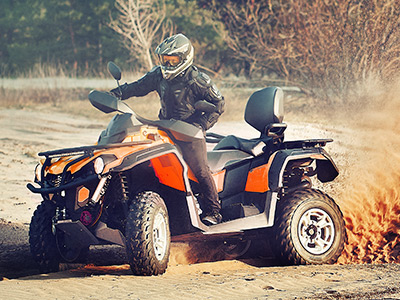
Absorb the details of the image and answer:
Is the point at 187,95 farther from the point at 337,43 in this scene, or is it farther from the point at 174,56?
the point at 337,43

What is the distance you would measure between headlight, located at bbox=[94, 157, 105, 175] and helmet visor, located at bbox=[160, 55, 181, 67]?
1.29 m

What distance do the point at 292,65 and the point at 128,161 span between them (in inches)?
748

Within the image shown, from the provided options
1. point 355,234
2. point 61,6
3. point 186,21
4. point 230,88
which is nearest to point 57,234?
point 355,234

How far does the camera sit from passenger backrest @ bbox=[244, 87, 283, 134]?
25.3 feet

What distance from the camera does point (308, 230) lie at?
731cm

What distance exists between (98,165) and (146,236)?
68cm

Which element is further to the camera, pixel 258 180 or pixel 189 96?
pixel 258 180

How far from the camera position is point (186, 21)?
118 feet

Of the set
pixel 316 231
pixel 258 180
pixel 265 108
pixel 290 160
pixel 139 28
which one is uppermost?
pixel 139 28

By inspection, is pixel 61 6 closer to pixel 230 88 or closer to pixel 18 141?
pixel 230 88

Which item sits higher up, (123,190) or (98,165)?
(98,165)

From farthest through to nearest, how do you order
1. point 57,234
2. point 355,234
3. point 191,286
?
point 355,234
point 57,234
point 191,286

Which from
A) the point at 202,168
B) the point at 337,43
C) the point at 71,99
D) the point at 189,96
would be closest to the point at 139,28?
the point at 71,99

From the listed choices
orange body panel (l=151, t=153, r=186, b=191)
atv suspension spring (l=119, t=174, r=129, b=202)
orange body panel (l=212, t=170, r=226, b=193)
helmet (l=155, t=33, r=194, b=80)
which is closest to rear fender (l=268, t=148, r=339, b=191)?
orange body panel (l=212, t=170, r=226, b=193)
